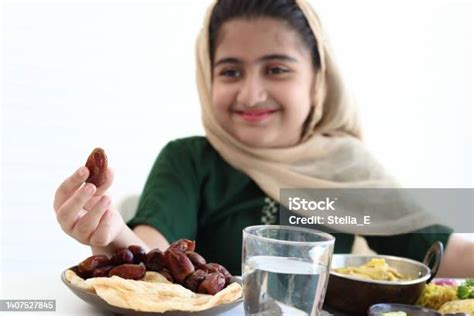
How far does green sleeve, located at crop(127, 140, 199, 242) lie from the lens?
78cm

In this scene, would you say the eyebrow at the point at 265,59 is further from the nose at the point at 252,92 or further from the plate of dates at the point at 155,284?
the plate of dates at the point at 155,284

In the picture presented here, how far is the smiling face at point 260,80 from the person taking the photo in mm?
840

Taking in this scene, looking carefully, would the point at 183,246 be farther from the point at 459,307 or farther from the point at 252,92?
the point at 252,92

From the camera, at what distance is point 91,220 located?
19.0 inches

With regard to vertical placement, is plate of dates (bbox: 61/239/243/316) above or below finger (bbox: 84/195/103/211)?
below

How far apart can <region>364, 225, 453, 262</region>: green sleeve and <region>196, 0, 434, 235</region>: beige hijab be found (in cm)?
1

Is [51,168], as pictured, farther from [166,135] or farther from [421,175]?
[421,175]

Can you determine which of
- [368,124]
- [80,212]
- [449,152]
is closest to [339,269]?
[80,212]

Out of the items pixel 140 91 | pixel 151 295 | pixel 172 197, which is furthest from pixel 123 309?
pixel 140 91

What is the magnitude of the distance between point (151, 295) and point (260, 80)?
1.73ft

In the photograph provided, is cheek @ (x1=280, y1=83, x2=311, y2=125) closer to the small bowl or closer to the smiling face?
the smiling face

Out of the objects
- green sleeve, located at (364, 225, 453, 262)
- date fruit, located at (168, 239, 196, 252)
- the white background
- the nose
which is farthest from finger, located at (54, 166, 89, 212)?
the white background

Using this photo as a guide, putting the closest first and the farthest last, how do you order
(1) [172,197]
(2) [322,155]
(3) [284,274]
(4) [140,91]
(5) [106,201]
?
(3) [284,274], (5) [106,201], (1) [172,197], (2) [322,155], (4) [140,91]

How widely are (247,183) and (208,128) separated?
131 mm
